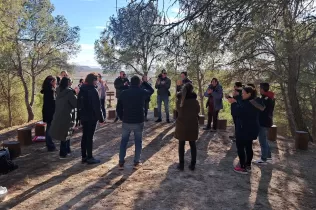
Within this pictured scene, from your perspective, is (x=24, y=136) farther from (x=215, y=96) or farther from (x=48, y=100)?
(x=215, y=96)

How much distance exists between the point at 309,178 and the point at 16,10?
18643 mm

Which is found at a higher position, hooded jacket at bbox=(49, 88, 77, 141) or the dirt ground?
hooded jacket at bbox=(49, 88, 77, 141)

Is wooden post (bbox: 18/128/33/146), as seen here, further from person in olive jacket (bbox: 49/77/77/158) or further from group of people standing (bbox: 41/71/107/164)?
person in olive jacket (bbox: 49/77/77/158)

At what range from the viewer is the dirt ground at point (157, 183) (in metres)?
4.32

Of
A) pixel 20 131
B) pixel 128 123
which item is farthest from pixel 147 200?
pixel 20 131

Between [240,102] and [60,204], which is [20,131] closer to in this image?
[60,204]

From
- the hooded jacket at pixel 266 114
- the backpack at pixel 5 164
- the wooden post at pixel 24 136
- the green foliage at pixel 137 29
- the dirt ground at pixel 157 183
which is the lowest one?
the dirt ground at pixel 157 183

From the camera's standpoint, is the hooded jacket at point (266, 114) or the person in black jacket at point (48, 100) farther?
the person in black jacket at point (48, 100)

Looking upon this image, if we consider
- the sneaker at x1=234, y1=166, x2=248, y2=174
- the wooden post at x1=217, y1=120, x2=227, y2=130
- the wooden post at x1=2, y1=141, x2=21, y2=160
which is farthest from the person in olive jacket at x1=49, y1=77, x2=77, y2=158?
the wooden post at x1=217, y1=120, x2=227, y2=130

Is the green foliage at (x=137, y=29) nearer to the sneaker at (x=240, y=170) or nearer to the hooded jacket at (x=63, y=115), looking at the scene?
the hooded jacket at (x=63, y=115)

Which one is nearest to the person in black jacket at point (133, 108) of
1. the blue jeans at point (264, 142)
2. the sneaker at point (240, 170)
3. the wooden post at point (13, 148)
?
the sneaker at point (240, 170)

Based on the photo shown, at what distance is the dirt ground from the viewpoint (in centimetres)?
432

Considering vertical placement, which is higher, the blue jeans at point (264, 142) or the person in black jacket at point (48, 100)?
the person in black jacket at point (48, 100)

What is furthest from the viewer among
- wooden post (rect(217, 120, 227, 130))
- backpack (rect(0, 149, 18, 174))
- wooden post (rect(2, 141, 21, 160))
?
wooden post (rect(217, 120, 227, 130))
